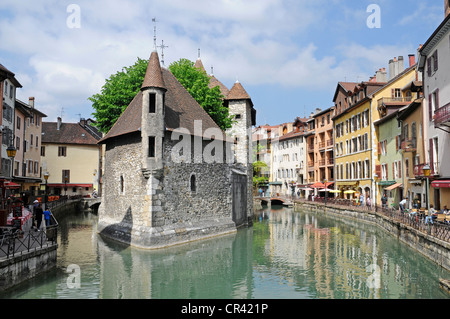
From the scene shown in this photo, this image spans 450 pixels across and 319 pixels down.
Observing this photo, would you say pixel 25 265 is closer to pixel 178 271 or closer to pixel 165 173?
pixel 178 271

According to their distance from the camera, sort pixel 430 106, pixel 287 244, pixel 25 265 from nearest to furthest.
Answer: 1. pixel 25 265
2. pixel 287 244
3. pixel 430 106

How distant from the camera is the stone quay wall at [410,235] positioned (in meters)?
15.6

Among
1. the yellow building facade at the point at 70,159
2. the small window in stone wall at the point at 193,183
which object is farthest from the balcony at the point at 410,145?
the yellow building facade at the point at 70,159

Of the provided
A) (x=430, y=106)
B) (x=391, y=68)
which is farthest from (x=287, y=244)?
(x=391, y=68)

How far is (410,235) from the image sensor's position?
20922mm

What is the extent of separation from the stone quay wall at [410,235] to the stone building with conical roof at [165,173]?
10.5 metres

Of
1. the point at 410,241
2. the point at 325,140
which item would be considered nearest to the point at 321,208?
the point at 325,140

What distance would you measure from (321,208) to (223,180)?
21929mm

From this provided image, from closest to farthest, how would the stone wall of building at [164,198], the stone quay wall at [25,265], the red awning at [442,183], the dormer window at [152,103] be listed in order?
1. the stone quay wall at [25,265]
2. the red awning at [442,183]
3. the stone wall of building at [164,198]
4. the dormer window at [152,103]

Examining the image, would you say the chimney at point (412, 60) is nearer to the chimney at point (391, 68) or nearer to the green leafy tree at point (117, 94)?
the chimney at point (391, 68)

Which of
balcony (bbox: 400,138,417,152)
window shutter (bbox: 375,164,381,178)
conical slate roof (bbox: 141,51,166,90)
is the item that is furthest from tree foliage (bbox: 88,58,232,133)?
window shutter (bbox: 375,164,381,178)

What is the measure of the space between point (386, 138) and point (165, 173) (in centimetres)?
2343

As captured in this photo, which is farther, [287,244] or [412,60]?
[412,60]

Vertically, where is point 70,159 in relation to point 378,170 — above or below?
above
